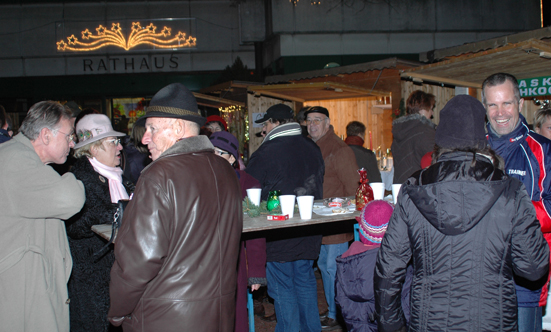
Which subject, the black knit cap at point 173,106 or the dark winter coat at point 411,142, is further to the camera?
the dark winter coat at point 411,142

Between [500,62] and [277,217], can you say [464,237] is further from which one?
[500,62]

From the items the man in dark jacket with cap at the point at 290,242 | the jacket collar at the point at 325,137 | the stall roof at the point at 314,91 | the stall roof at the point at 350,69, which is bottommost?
the man in dark jacket with cap at the point at 290,242

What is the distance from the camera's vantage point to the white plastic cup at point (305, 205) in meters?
2.89

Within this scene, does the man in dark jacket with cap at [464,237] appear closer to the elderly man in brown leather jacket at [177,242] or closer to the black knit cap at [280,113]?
the elderly man in brown leather jacket at [177,242]

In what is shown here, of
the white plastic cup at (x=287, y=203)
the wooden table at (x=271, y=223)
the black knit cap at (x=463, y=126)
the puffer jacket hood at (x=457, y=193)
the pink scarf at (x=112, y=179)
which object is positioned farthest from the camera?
the white plastic cup at (x=287, y=203)

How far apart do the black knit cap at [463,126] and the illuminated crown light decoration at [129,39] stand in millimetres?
14352

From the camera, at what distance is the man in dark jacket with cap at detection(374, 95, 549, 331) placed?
1.78 m

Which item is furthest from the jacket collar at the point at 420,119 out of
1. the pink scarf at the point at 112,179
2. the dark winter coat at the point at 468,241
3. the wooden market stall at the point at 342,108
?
the wooden market stall at the point at 342,108

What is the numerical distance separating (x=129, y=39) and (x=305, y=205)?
14.2m

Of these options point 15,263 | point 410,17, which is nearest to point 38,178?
point 15,263

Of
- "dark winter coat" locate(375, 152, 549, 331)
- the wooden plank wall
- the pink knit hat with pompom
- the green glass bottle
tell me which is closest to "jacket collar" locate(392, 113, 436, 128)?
the green glass bottle

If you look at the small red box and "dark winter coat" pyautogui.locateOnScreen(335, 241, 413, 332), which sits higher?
the small red box

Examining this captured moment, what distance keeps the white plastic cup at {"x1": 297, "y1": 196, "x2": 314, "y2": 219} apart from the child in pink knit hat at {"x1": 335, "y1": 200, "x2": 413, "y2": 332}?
0.55 m

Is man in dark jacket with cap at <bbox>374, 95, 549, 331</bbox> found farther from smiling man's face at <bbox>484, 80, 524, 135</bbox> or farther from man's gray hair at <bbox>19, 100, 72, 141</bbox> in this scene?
man's gray hair at <bbox>19, 100, 72, 141</bbox>
